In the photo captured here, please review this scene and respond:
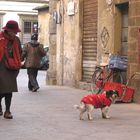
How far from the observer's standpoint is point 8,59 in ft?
33.3

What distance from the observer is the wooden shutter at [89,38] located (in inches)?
666

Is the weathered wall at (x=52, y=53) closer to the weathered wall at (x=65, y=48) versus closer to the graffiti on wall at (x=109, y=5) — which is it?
the weathered wall at (x=65, y=48)

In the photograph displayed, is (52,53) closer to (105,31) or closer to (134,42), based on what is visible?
(105,31)

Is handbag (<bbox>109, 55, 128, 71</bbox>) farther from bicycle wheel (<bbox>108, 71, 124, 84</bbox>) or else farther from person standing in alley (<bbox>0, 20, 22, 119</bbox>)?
person standing in alley (<bbox>0, 20, 22, 119</bbox>)

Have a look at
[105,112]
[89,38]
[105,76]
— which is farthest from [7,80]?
[89,38]

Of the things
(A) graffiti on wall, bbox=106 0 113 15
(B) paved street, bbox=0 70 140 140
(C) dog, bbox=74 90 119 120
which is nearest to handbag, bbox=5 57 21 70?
(B) paved street, bbox=0 70 140 140

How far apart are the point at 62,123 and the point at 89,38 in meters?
7.93

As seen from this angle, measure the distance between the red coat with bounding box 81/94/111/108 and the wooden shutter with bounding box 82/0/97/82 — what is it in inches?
263

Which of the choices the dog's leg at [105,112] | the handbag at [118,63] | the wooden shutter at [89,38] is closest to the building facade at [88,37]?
the wooden shutter at [89,38]

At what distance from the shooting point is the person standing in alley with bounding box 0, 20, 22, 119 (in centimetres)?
1011

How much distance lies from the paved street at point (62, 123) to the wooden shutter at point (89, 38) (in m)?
3.33

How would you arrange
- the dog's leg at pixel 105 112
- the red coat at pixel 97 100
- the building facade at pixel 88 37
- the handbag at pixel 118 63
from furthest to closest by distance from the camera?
the handbag at pixel 118 63 → the building facade at pixel 88 37 → the dog's leg at pixel 105 112 → the red coat at pixel 97 100

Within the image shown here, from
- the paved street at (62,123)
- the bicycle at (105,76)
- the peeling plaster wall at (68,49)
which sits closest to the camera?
the paved street at (62,123)

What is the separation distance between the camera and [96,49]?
16734 millimetres
